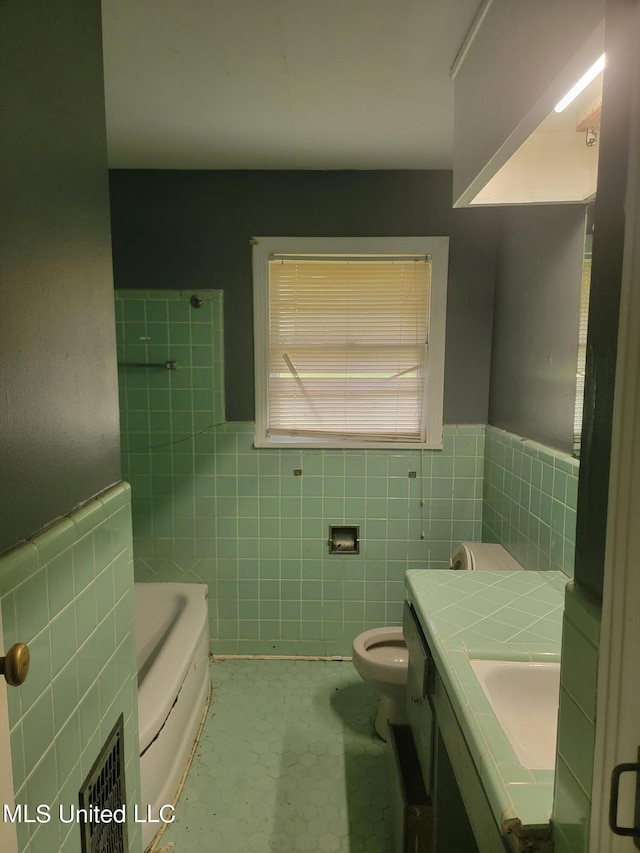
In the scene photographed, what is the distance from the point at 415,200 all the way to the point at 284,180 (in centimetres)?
69

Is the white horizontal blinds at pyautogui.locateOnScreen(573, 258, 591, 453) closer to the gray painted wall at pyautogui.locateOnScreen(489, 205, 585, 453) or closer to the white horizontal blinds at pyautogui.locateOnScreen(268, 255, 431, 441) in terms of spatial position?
the gray painted wall at pyautogui.locateOnScreen(489, 205, 585, 453)

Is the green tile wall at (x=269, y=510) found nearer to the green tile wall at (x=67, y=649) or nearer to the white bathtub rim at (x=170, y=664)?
the white bathtub rim at (x=170, y=664)

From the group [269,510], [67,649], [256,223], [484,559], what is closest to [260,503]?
[269,510]

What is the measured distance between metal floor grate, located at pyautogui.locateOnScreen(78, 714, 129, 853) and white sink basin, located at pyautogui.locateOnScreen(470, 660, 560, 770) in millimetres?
857

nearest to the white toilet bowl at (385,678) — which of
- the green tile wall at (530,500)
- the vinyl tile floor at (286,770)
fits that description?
the vinyl tile floor at (286,770)

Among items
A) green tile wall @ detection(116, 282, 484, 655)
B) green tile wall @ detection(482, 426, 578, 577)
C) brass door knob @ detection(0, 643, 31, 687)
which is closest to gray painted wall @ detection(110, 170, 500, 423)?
green tile wall @ detection(116, 282, 484, 655)

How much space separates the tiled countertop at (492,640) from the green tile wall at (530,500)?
159 mm

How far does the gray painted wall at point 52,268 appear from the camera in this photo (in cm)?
72

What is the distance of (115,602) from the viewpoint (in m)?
1.11

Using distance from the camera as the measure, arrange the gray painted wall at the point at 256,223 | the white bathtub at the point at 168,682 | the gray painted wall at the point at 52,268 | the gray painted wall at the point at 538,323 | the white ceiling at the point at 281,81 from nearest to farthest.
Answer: the gray painted wall at the point at 52,268
the white ceiling at the point at 281,81
the white bathtub at the point at 168,682
the gray painted wall at the point at 538,323
the gray painted wall at the point at 256,223

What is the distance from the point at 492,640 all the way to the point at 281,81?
191 centimetres

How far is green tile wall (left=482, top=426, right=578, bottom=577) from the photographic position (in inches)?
65.1

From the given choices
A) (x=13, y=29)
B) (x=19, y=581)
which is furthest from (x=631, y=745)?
(x=13, y=29)

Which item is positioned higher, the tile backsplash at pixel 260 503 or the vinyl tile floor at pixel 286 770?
Answer: the tile backsplash at pixel 260 503
